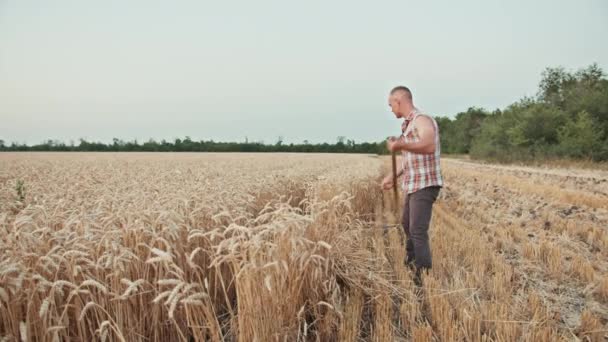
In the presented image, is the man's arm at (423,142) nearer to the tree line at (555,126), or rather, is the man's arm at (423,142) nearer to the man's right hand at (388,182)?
the man's right hand at (388,182)

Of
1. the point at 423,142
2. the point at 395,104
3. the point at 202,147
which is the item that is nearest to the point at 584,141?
the point at 395,104

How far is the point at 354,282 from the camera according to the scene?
3.54 metres

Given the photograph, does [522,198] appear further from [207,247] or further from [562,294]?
[207,247]

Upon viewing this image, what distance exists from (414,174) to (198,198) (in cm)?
253

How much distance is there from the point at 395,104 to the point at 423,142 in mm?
639

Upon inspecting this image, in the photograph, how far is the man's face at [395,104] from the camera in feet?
13.5

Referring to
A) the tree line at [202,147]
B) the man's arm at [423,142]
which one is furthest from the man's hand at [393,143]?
the tree line at [202,147]

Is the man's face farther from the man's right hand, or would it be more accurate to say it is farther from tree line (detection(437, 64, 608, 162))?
tree line (detection(437, 64, 608, 162))

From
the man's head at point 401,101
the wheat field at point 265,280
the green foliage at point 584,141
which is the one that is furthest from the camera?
the green foliage at point 584,141

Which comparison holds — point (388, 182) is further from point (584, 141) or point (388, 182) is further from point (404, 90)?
point (584, 141)

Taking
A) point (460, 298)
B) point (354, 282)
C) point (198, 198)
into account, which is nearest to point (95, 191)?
point (198, 198)

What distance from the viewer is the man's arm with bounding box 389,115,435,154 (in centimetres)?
372

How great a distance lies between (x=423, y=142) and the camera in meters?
3.72

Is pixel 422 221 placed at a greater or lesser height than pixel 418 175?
lesser
